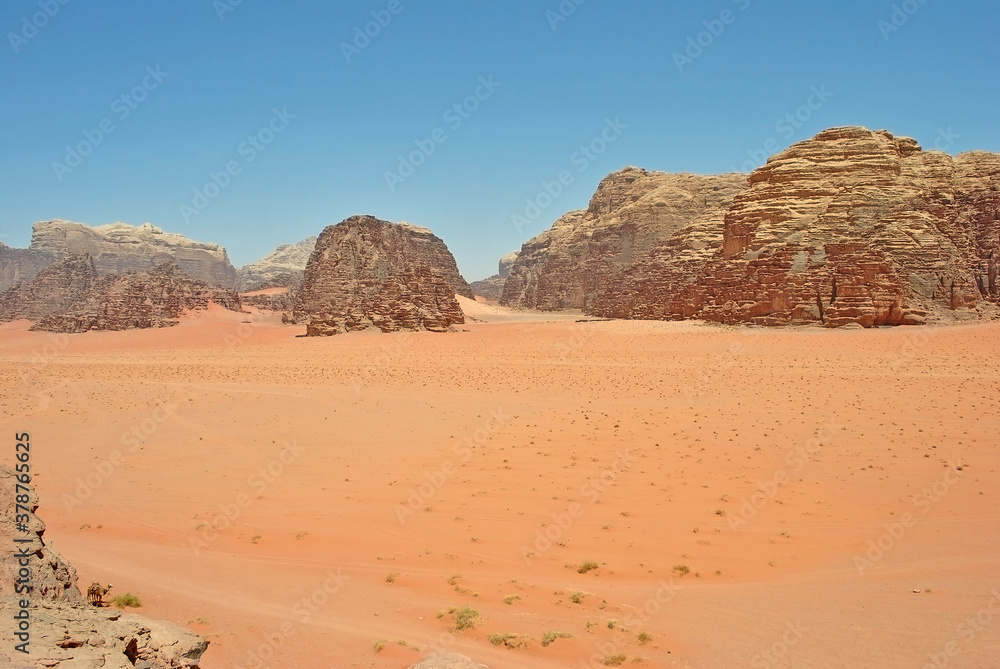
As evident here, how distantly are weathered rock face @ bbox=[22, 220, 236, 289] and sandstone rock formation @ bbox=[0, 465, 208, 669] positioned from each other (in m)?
77.9

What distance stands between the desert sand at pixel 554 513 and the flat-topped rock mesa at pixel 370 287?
19.5 meters

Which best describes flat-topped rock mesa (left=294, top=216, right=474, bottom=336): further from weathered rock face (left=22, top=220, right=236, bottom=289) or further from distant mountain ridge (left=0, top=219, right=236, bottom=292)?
weathered rock face (left=22, top=220, right=236, bottom=289)

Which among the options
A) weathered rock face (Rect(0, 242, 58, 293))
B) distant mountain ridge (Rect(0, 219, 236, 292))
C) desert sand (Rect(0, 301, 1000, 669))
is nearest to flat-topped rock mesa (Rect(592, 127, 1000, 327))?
desert sand (Rect(0, 301, 1000, 669))

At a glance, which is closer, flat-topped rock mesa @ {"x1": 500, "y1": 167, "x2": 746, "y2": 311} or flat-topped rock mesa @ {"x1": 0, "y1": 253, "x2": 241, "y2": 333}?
flat-topped rock mesa @ {"x1": 0, "y1": 253, "x2": 241, "y2": 333}

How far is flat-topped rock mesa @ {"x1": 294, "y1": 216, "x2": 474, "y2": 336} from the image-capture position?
38531 mm

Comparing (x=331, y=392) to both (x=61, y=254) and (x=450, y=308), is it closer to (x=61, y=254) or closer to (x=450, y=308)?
(x=450, y=308)

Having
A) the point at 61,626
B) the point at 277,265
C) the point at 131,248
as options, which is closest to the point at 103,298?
the point at 131,248

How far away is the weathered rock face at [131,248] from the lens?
77.0 m

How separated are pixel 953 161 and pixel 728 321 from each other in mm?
16397

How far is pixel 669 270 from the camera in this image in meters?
46.0

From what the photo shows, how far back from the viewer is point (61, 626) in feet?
11.5

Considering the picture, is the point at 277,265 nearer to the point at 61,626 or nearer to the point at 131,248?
the point at 131,248

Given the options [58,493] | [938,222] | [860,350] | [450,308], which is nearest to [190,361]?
[450,308]

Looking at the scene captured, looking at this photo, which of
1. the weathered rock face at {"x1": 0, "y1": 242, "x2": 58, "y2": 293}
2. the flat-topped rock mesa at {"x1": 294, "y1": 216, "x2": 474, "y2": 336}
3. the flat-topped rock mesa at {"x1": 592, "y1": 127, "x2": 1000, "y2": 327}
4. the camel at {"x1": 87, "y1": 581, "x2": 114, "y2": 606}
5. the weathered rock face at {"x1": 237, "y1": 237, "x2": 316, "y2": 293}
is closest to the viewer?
the camel at {"x1": 87, "y1": 581, "x2": 114, "y2": 606}
